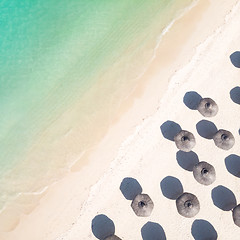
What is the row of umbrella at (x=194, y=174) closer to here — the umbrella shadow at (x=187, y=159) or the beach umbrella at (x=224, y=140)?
the beach umbrella at (x=224, y=140)

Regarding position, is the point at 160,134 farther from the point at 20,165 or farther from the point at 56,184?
the point at 20,165

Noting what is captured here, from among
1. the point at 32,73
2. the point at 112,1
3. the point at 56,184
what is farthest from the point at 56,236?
the point at 112,1

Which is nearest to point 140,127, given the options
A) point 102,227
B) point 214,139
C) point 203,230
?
point 214,139

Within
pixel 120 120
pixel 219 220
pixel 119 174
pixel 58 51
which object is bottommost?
pixel 219 220

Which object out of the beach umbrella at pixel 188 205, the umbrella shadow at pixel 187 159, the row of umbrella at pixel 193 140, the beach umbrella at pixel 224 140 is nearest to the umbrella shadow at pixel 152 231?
the beach umbrella at pixel 188 205

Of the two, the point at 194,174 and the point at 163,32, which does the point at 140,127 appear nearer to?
the point at 194,174

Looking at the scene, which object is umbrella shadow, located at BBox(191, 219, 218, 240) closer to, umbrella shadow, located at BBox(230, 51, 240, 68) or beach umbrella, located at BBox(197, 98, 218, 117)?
beach umbrella, located at BBox(197, 98, 218, 117)
